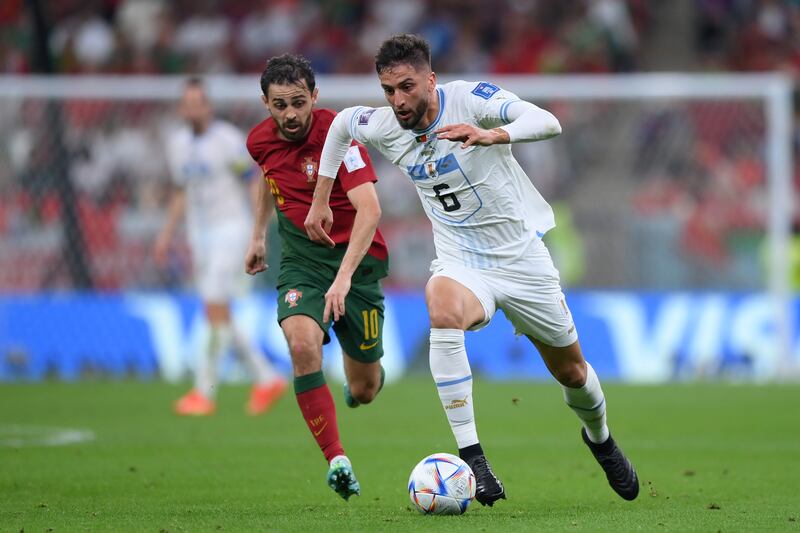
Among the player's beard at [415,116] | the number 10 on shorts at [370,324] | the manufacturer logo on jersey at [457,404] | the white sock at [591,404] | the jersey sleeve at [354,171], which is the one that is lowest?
the white sock at [591,404]

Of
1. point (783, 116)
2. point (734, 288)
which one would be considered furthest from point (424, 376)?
point (783, 116)

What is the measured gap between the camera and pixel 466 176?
673 cm

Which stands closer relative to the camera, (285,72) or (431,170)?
(431,170)

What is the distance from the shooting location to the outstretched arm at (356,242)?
→ 22.1 ft

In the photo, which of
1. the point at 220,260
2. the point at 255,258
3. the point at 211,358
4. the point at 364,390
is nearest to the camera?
the point at 255,258

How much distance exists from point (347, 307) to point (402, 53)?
70.5 inches

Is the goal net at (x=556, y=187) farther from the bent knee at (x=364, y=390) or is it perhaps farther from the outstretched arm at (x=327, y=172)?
the outstretched arm at (x=327, y=172)

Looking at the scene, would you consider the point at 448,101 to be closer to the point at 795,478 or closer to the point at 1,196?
the point at 795,478

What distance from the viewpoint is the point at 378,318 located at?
7793 mm

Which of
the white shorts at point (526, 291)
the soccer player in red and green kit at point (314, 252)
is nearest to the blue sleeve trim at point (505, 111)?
the white shorts at point (526, 291)

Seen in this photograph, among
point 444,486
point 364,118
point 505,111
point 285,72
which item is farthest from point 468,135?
point 444,486

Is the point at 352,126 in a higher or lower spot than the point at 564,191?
lower

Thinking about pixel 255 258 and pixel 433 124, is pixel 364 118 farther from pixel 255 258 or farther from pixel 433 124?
pixel 255 258

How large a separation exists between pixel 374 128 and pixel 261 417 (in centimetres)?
556
